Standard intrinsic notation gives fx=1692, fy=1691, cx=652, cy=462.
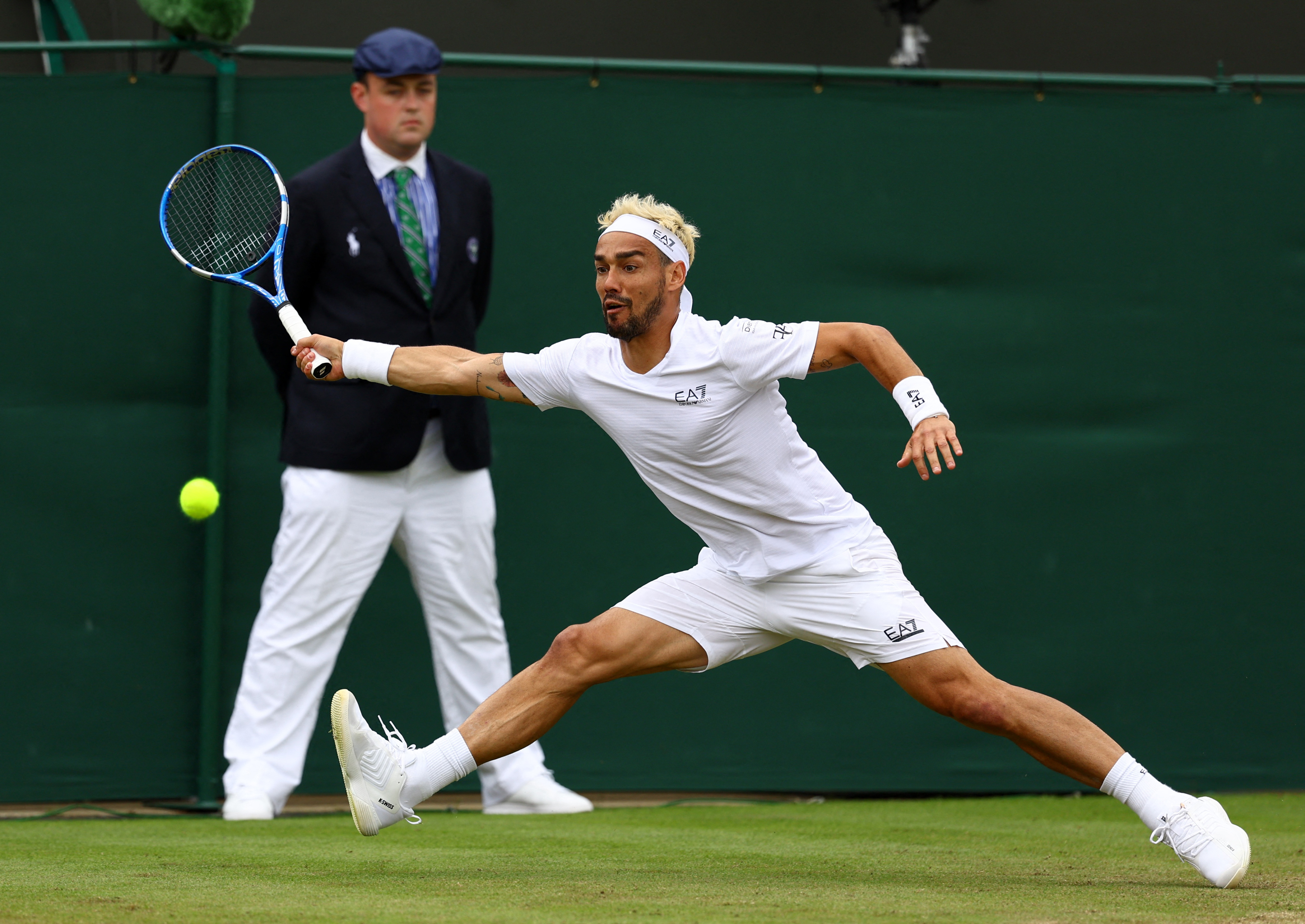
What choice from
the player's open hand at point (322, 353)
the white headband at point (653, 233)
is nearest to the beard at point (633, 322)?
the white headband at point (653, 233)

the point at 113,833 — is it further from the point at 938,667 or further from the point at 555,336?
the point at 938,667

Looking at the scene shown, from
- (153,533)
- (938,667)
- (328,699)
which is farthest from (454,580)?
(938,667)

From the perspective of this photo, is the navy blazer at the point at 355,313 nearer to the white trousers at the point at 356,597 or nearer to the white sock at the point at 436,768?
the white trousers at the point at 356,597

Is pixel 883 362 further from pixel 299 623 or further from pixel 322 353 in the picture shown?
pixel 299 623

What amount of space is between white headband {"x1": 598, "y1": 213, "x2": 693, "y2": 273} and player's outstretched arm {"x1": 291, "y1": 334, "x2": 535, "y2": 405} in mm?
463

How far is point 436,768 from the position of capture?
419cm

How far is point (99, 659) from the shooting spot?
5750 millimetres

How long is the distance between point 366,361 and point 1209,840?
2.35 m

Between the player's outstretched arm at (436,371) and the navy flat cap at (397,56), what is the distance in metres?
1.43

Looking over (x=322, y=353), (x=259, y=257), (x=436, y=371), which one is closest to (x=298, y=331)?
(x=322, y=353)

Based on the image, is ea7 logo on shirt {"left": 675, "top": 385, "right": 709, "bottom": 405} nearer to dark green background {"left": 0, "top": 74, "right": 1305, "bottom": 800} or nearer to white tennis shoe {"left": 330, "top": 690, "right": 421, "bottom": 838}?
white tennis shoe {"left": 330, "top": 690, "right": 421, "bottom": 838}

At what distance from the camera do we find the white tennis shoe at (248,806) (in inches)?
212

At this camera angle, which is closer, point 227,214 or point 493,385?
point 493,385

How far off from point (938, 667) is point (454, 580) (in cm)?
201
